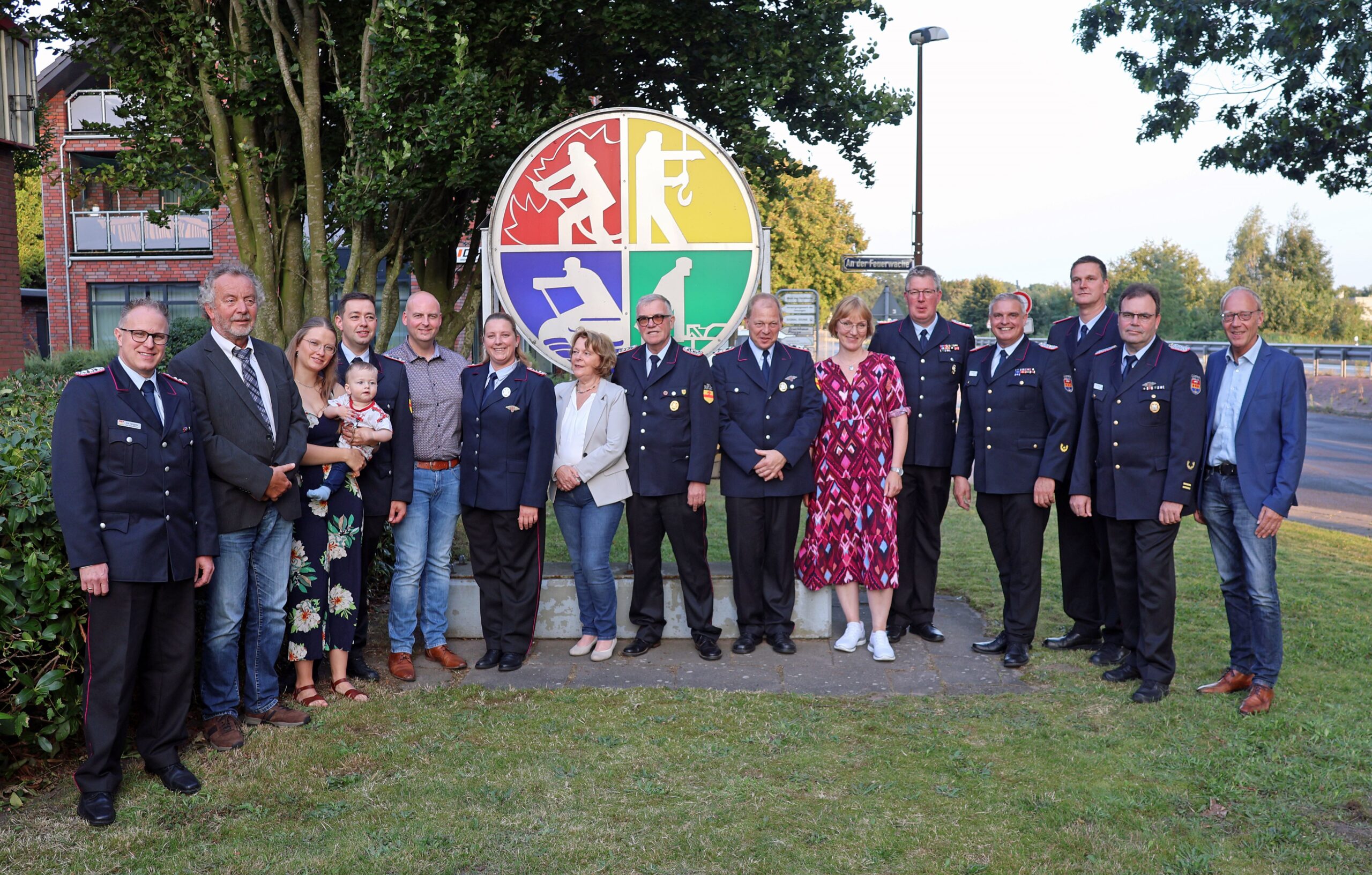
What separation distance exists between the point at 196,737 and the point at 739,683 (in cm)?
262

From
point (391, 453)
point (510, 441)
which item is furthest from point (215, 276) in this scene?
point (510, 441)

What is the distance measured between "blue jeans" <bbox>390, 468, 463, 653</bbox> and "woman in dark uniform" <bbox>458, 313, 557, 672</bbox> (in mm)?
111

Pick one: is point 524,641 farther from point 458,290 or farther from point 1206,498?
point 458,290

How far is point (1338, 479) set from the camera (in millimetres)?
15133

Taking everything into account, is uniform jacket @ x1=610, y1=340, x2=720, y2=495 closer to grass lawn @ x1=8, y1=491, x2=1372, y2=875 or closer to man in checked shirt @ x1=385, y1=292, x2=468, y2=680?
man in checked shirt @ x1=385, y1=292, x2=468, y2=680

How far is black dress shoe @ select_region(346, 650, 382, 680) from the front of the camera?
5.77 meters

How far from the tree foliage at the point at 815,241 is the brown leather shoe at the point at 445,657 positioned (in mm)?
33664

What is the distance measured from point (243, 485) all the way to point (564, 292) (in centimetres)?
286

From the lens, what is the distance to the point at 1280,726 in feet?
16.1

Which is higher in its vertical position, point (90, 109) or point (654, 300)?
point (90, 109)

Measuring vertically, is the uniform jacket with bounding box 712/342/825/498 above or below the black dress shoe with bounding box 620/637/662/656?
above

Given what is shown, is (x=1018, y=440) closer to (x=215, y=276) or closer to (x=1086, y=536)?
(x=1086, y=536)

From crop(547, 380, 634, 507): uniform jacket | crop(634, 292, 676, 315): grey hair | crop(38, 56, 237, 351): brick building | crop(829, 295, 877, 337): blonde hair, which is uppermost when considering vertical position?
crop(38, 56, 237, 351): brick building

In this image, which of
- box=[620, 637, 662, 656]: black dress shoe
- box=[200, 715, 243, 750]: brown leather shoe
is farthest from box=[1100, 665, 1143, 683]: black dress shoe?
box=[200, 715, 243, 750]: brown leather shoe
